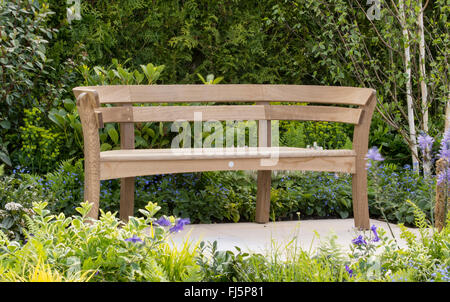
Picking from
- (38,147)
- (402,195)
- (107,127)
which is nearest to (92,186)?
(107,127)

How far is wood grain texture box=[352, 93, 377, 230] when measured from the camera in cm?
390

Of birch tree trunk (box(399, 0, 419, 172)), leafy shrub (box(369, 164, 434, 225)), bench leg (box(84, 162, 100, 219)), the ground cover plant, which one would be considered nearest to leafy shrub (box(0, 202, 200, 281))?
the ground cover plant

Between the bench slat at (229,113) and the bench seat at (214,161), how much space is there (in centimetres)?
33

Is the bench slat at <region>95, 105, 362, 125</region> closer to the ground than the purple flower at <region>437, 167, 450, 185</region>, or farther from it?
farther from it

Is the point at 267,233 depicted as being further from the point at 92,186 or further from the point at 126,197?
the point at 92,186

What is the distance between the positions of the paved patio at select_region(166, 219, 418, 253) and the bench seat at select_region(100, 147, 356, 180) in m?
0.39

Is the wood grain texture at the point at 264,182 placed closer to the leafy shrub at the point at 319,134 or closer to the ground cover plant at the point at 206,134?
the ground cover plant at the point at 206,134

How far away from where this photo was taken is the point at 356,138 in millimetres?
3930

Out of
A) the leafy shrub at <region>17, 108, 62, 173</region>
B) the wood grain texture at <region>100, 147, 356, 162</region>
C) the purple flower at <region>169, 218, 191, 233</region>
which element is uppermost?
the leafy shrub at <region>17, 108, 62, 173</region>

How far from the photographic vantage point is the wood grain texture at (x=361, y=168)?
154 inches

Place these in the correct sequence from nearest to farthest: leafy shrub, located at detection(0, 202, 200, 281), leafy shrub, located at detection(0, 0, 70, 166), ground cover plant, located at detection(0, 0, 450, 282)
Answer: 1. leafy shrub, located at detection(0, 202, 200, 281)
2. ground cover plant, located at detection(0, 0, 450, 282)
3. leafy shrub, located at detection(0, 0, 70, 166)

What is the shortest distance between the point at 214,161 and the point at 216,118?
0.70 metres

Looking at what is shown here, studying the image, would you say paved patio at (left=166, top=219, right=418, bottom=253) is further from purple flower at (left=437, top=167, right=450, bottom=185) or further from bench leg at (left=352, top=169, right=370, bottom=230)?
purple flower at (left=437, top=167, right=450, bottom=185)

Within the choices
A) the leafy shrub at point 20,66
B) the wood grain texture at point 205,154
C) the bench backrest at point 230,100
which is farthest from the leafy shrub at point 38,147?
the wood grain texture at point 205,154
